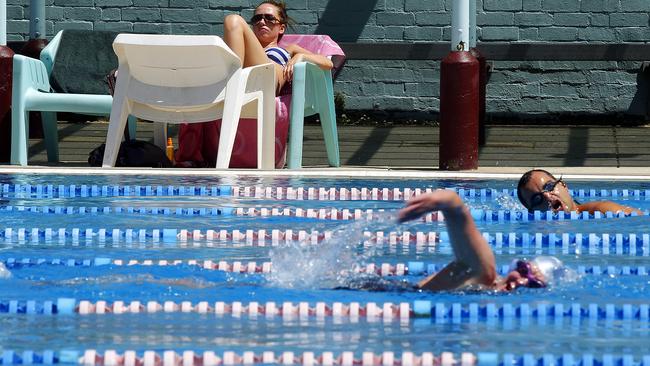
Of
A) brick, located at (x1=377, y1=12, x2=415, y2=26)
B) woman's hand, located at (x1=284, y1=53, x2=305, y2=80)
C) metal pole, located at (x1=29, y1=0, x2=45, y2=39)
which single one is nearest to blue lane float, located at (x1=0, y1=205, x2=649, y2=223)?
woman's hand, located at (x1=284, y1=53, x2=305, y2=80)

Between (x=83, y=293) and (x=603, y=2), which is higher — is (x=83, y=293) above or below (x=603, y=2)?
below

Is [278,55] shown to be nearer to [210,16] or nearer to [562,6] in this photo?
[210,16]

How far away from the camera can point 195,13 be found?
41.1ft

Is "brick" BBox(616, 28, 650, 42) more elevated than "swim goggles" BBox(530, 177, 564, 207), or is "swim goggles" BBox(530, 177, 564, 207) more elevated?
"brick" BBox(616, 28, 650, 42)

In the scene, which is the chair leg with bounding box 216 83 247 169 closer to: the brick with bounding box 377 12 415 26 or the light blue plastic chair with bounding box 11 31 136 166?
the light blue plastic chair with bounding box 11 31 136 166

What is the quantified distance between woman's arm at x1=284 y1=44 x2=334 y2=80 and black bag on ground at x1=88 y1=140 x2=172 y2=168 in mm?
1037

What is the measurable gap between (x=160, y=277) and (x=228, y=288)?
0.32 metres

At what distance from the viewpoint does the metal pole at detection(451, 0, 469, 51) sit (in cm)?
900

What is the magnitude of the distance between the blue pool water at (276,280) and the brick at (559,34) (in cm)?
484

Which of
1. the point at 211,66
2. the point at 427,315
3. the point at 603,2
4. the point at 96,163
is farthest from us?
the point at 603,2

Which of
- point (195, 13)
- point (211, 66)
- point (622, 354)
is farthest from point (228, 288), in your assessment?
point (195, 13)

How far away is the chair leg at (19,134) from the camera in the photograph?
29.9ft

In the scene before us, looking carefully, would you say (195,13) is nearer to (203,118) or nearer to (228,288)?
(203,118)

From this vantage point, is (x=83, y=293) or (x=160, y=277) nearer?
(x=83, y=293)
